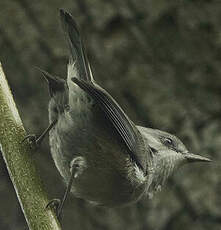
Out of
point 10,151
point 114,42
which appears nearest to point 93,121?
point 10,151

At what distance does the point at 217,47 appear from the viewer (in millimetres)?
3949

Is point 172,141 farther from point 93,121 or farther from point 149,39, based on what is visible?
point 149,39

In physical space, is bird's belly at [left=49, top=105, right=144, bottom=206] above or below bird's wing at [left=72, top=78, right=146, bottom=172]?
below

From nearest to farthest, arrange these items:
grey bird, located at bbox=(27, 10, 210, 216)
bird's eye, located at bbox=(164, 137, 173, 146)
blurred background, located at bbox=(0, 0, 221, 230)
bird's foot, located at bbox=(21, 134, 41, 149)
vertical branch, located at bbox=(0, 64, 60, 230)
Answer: vertical branch, located at bbox=(0, 64, 60, 230), bird's foot, located at bbox=(21, 134, 41, 149), grey bird, located at bbox=(27, 10, 210, 216), bird's eye, located at bbox=(164, 137, 173, 146), blurred background, located at bbox=(0, 0, 221, 230)

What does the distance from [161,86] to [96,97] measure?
181 cm

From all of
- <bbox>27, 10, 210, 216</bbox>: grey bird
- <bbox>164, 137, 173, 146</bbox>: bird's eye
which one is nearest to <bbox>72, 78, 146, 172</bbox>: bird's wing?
<bbox>27, 10, 210, 216</bbox>: grey bird

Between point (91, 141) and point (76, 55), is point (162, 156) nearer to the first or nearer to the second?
point (91, 141)

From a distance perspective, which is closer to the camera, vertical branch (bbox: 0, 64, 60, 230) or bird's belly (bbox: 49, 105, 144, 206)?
vertical branch (bbox: 0, 64, 60, 230)

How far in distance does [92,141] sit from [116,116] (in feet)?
0.68

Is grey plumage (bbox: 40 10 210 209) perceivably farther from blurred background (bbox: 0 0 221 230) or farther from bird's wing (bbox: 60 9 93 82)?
blurred background (bbox: 0 0 221 230)

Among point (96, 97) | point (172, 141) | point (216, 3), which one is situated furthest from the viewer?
point (216, 3)

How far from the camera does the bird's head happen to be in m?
2.90

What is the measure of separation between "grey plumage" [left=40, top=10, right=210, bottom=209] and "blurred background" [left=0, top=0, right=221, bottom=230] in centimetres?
134

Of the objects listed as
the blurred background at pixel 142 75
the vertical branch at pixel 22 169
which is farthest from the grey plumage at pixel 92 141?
the blurred background at pixel 142 75
